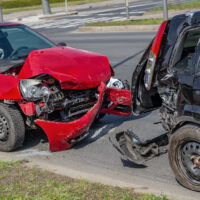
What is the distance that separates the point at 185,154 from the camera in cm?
453

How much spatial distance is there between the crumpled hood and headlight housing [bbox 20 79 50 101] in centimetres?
9

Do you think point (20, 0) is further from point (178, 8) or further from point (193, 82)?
point (193, 82)

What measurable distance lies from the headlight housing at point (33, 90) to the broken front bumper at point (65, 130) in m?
0.40

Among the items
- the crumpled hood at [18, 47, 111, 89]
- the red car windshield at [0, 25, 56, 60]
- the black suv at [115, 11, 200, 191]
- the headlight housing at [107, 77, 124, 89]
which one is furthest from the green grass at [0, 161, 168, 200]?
the red car windshield at [0, 25, 56, 60]

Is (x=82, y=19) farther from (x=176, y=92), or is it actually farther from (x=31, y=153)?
(x=176, y=92)

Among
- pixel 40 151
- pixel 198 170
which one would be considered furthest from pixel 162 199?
pixel 40 151

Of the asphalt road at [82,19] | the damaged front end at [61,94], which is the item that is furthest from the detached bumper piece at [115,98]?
the asphalt road at [82,19]

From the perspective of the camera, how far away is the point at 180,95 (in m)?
4.57

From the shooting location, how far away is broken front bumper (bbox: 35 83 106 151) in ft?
19.0

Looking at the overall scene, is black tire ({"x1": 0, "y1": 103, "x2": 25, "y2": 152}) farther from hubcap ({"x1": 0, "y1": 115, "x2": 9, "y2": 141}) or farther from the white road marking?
the white road marking

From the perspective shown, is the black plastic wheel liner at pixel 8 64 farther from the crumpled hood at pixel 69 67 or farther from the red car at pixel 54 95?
the crumpled hood at pixel 69 67

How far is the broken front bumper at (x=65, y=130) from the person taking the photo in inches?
228

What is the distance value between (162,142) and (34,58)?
216 centimetres

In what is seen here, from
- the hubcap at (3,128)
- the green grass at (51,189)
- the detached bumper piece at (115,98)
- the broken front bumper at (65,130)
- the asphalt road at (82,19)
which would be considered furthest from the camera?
the asphalt road at (82,19)
